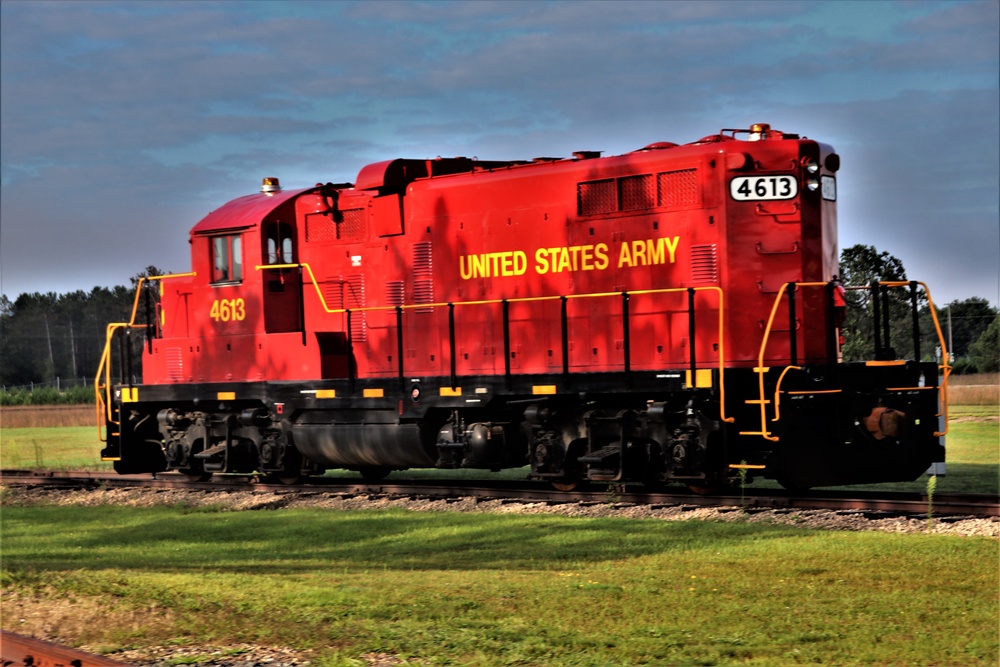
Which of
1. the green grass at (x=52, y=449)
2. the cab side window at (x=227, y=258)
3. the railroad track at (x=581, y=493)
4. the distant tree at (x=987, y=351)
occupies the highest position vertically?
the cab side window at (x=227, y=258)

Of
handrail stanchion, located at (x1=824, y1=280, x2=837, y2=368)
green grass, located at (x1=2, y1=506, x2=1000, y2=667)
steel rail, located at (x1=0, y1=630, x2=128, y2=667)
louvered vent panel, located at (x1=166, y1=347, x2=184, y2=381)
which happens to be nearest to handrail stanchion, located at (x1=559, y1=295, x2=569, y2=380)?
green grass, located at (x1=2, y1=506, x2=1000, y2=667)

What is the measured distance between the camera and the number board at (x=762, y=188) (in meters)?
13.2

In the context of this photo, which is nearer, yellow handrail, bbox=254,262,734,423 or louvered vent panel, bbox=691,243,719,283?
yellow handrail, bbox=254,262,734,423

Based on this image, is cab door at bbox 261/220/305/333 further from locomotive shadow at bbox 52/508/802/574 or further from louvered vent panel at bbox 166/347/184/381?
locomotive shadow at bbox 52/508/802/574

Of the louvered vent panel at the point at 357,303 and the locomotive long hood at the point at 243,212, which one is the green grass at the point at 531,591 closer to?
the louvered vent panel at the point at 357,303

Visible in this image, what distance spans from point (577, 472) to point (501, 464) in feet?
3.25

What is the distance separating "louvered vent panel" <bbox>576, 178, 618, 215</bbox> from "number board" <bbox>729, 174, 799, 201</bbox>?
1.48 m

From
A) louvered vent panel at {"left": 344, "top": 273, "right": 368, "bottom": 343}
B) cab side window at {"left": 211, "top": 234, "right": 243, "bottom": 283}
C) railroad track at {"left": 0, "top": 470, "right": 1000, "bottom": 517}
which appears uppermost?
cab side window at {"left": 211, "top": 234, "right": 243, "bottom": 283}

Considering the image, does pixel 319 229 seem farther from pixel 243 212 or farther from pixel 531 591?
pixel 531 591

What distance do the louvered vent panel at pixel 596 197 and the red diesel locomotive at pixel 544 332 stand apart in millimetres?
27

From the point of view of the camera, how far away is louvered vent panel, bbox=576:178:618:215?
46.0 ft

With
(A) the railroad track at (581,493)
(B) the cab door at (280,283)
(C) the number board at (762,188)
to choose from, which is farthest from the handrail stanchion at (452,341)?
(C) the number board at (762,188)

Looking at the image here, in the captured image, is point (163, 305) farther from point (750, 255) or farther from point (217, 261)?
point (750, 255)

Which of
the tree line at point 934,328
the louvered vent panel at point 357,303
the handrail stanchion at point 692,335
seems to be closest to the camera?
the handrail stanchion at point 692,335
